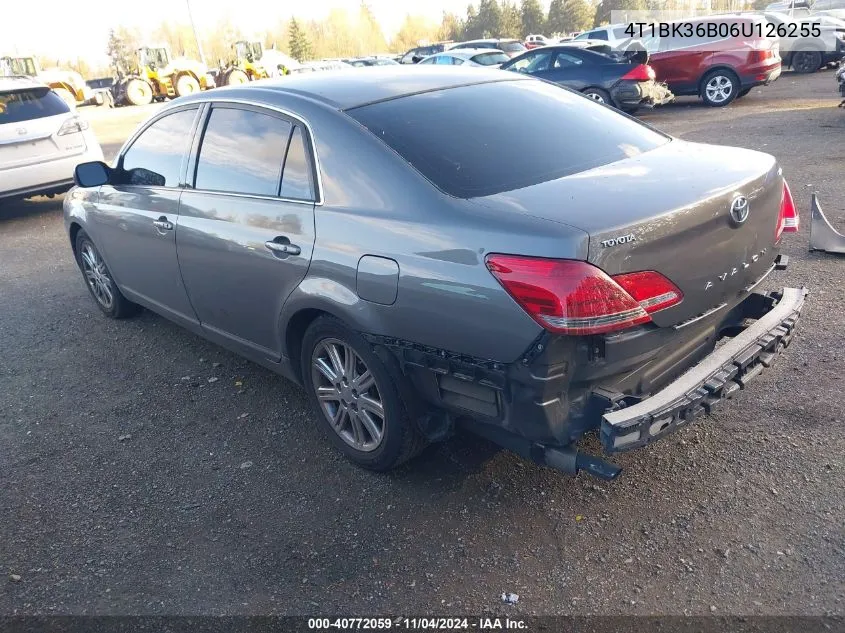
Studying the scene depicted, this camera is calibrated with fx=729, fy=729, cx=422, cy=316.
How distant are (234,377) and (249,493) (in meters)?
1.31

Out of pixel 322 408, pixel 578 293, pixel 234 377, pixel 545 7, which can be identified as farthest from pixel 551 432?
pixel 545 7

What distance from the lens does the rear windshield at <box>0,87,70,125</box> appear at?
885cm

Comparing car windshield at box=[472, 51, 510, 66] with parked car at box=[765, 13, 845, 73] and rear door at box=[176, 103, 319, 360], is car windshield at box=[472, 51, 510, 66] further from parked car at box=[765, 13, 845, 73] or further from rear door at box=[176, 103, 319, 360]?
rear door at box=[176, 103, 319, 360]

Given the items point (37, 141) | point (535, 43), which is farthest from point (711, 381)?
point (535, 43)

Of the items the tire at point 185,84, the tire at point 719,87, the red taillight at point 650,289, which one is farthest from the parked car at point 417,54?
the red taillight at point 650,289

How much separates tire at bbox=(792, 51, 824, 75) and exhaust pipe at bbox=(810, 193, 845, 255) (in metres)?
15.8

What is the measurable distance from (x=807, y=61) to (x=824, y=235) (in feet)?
52.4

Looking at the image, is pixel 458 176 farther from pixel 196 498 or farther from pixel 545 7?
pixel 545 7

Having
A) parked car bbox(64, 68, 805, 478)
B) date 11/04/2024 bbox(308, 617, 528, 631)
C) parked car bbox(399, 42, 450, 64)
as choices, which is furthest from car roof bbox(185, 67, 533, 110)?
parked car bbox(399, 42, 450, 64)

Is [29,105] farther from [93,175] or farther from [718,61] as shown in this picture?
[718,61]

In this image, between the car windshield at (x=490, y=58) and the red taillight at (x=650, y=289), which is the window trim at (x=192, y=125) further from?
the car windshield at (x=490, y=58)

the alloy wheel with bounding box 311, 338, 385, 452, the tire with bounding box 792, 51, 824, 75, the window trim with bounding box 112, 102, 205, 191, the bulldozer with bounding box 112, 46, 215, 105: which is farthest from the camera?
the bulldozer with bounding box 112, 46, 215, 105

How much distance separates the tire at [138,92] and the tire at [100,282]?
31.4m

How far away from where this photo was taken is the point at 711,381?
2760mm
